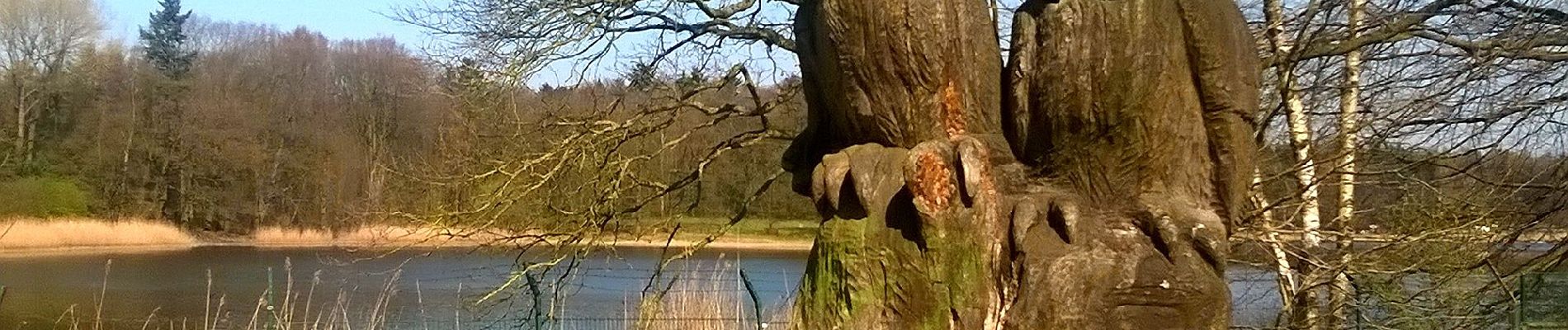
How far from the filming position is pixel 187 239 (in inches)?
1192

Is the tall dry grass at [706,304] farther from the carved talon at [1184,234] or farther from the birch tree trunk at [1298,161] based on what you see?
the carved talon at [1184,234]

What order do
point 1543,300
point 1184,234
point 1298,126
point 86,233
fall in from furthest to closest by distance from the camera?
1. point 86,233
2. point 1543,300
3. point 1298,126
4. point 1184,234

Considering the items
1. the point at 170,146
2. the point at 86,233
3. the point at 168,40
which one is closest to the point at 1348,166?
the point at 86,233

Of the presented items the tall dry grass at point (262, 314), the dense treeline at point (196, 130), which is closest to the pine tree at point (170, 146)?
the dense treeline at point (196, 130)

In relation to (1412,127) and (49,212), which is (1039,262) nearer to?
(1412,127)

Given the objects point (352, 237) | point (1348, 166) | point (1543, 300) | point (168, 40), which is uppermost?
point (168, 40)

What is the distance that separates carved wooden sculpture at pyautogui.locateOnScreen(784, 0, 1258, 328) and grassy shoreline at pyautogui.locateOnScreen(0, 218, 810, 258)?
581cm

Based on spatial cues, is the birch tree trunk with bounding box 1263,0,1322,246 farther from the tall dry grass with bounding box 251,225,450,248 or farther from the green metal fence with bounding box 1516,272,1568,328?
the tall dry grass with bounding box 251,225,450,248

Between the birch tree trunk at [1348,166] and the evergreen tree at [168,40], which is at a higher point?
the evergreen tree at [168,40]

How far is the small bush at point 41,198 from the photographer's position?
28048mm

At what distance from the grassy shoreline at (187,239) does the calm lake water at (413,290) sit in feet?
0.58

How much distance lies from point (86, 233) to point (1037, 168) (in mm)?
24994

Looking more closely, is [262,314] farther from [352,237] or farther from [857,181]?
[857,181]

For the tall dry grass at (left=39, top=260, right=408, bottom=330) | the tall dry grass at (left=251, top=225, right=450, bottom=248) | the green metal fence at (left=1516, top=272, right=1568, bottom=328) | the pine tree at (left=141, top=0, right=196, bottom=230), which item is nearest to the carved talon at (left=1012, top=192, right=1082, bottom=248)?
the tall dry grass at (left=39, top=260, right=408, bottom=330)
